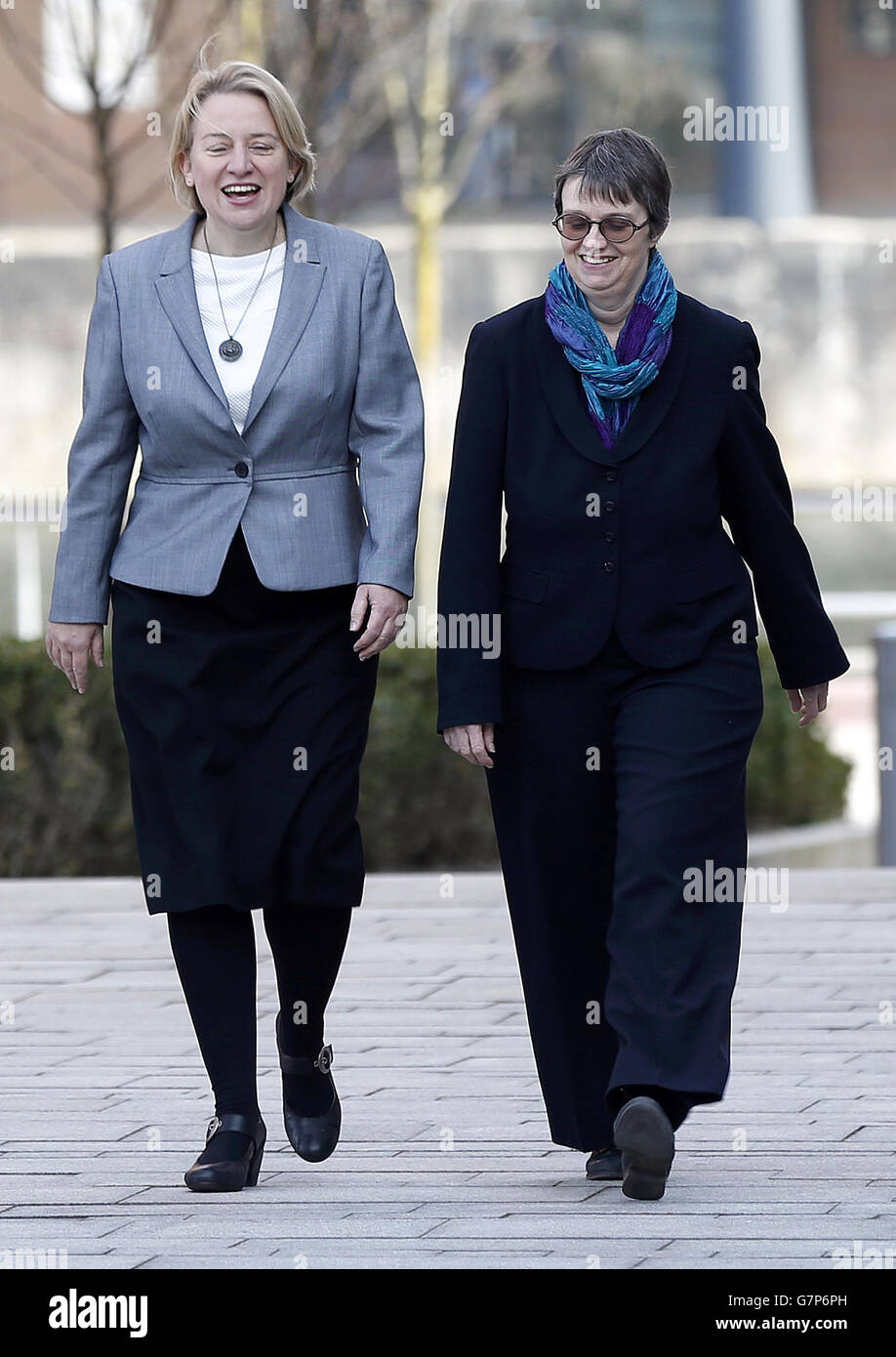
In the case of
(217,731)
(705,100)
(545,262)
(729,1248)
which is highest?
(705,100)

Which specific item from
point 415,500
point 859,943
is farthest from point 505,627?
point 859,943

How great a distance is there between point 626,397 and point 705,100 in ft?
46.3

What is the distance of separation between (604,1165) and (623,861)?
55 cm

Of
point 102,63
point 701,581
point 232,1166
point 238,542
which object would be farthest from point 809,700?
point 102,63

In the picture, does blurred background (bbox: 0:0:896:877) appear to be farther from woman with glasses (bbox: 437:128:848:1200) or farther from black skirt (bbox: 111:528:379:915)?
black skirt (bbox: 111:528:379:915)

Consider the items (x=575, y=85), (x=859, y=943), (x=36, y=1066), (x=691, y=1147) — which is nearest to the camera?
(x=691, y=1147)

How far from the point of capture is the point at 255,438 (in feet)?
13.6

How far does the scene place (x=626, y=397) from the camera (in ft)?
13.4

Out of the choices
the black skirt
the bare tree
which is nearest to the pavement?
the black skirt

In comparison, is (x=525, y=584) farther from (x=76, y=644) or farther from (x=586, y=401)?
(x=76, y=644)

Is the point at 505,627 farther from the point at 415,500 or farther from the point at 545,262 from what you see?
the point at 545,262

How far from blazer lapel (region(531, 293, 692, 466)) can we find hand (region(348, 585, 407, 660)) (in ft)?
1.31

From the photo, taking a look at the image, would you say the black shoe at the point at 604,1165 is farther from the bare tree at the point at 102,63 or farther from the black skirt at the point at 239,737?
the bare tree at the point at 102,63

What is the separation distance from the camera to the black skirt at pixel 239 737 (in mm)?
4148
